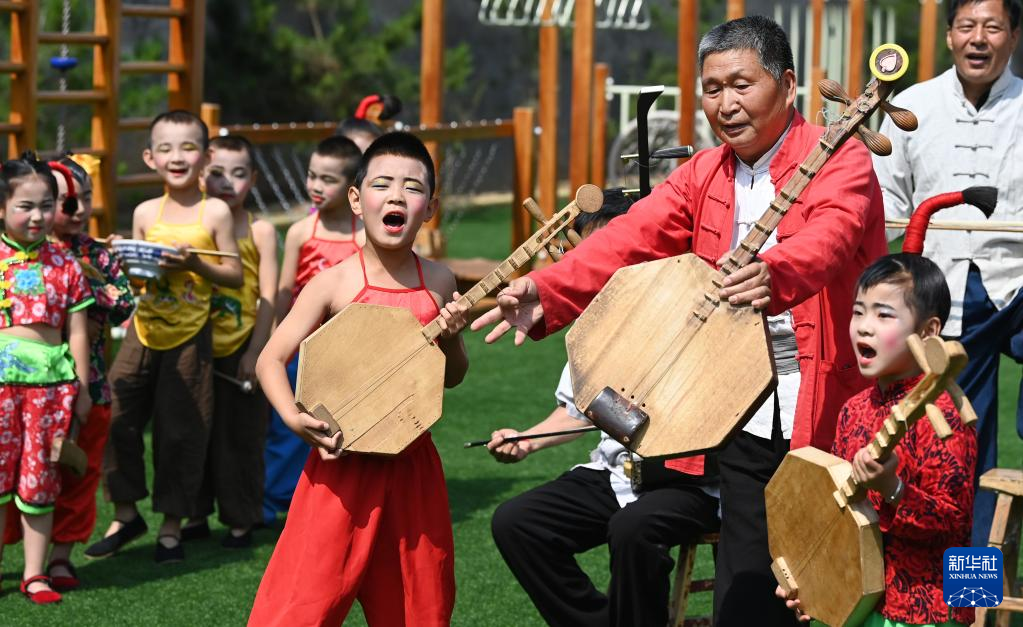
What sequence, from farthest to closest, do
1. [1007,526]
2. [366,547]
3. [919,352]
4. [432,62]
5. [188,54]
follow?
[432,62] → [188,54] → [1007,526] → [366,547] → [919,352]

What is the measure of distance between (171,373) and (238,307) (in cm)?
37

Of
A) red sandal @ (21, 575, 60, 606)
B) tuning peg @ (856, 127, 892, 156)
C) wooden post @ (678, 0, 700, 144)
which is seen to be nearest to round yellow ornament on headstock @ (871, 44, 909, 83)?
tuning peg @ (856, 127, 892, 156)

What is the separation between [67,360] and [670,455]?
2467 millimetres

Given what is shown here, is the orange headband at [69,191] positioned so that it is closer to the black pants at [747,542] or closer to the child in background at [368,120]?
the child in background at [368,120]

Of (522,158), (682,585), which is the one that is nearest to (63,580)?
(682,585)

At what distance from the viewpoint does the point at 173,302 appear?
523cm

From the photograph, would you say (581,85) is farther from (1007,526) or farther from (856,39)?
(1007,526)

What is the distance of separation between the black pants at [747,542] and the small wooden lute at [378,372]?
0.67 m

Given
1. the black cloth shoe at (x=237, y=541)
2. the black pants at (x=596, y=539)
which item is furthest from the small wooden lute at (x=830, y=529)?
the black cloth shoe at (x=237, y=541)

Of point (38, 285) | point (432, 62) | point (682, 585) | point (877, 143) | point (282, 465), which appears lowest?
point (282, 465)

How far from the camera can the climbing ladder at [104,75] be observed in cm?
674

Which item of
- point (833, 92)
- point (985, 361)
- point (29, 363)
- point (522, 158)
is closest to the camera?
point (833, 92)

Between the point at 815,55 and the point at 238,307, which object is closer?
the point at 238,307

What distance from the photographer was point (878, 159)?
15.9 ft
